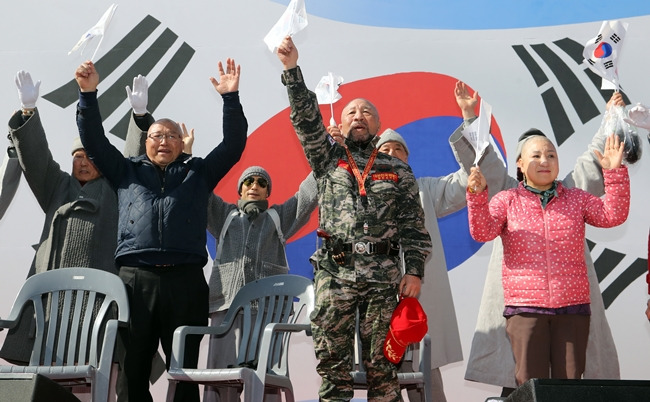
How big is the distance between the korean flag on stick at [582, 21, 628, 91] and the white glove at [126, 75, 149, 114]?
6.57 feet

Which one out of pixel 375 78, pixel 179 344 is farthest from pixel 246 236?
pixel 375 78

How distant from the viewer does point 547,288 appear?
286cm

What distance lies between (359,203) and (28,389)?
56.9 inches

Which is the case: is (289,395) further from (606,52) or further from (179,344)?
(606,52)

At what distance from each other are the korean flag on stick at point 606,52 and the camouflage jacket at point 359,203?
3.58 ft

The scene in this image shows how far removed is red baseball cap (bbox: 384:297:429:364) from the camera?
105 inches

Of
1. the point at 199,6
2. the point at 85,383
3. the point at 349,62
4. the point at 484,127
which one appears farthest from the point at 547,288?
the point at 199,6

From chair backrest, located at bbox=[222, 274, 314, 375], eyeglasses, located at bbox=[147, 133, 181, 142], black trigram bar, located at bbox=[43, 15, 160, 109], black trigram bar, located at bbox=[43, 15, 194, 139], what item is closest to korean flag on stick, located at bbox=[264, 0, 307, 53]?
eyeglasses, located at bbox=[147, 133, 181, 142]

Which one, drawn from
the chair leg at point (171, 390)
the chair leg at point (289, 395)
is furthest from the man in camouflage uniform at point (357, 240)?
the chair leg at point (171, 390)

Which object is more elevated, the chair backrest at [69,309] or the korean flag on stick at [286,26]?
the korean flag on stick at [286,26]

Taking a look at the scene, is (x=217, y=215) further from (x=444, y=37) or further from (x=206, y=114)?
(x=444, y=37)

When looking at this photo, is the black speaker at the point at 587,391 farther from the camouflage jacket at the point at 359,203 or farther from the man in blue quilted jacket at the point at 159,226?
the man in blue quilted jacket at the point at 159,226

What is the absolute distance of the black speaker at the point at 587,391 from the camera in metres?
1.64

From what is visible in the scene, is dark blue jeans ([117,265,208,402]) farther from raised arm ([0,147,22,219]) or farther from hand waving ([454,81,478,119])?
hand waving ([454,81,478,119])
